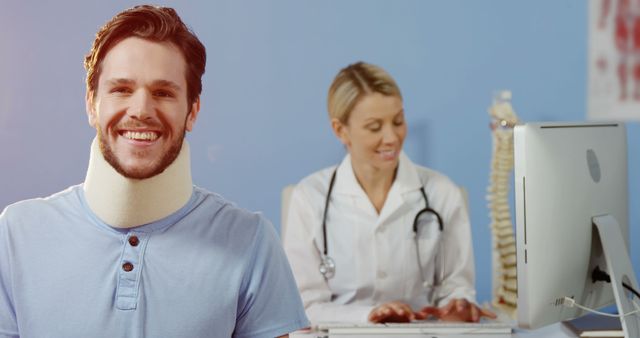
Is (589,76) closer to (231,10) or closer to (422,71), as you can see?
(422,71)

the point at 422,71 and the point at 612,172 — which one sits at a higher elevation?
the point at 422,71

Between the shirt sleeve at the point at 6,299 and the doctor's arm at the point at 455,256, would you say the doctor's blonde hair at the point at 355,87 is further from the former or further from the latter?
the shirt sleeve at the point at 6,299

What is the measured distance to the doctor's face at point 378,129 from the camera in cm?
267

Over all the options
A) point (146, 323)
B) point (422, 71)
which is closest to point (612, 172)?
point (146, 323)

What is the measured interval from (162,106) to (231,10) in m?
1.65

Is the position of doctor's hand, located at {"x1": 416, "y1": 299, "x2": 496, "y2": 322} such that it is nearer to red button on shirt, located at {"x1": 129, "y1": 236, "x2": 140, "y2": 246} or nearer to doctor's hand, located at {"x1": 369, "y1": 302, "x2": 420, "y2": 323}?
doctor's hand, located at {"x1": 369, "y1": 302, "x2": 420, "y2": 323}

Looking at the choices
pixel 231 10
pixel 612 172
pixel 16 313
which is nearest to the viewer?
pixel 16 313

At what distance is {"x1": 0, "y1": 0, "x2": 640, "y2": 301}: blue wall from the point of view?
9.91 feet

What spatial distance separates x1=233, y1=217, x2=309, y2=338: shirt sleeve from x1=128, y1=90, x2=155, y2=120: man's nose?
0.29m

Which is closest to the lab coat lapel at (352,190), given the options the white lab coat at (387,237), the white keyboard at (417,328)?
the white lab coat at (387,237)

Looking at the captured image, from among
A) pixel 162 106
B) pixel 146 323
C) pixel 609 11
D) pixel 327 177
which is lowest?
pixel 146 323

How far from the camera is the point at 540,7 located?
3.20 meters

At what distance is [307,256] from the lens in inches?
101

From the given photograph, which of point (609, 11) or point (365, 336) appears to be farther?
point (609, 11)
